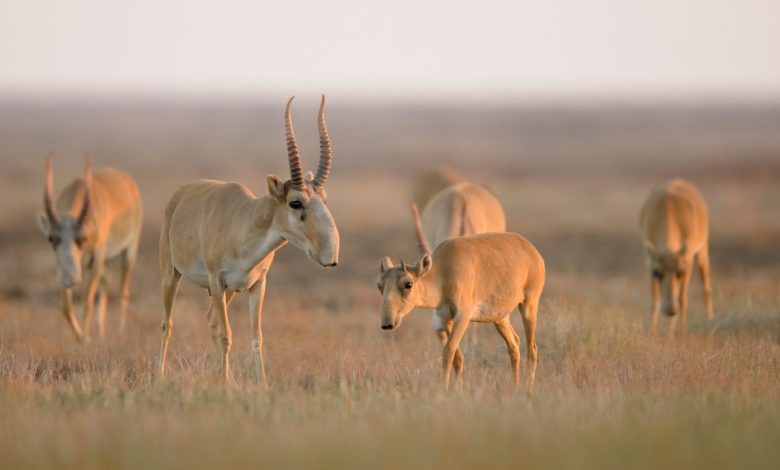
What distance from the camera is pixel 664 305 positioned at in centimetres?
1577

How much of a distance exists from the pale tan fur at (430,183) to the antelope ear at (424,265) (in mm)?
8743

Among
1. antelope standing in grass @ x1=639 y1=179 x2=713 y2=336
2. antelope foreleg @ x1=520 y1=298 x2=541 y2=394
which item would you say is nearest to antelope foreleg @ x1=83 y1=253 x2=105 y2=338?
antelope foreleg @ x1=520 y1=298 x2=541 y2=394

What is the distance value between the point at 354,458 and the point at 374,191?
36.4 metres

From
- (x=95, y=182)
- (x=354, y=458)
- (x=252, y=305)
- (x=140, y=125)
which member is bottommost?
(x=354, y=458)

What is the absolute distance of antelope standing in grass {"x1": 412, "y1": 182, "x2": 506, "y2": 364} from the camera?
1416cm

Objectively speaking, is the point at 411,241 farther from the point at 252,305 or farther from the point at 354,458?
the point at 354,458

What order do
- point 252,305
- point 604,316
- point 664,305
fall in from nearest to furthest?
point 252,305 < point 604,316 < point 664,305

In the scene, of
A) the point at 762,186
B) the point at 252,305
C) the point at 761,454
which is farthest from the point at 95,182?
the point at 762,186

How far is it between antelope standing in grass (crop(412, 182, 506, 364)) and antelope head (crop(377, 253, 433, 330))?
12.3ft

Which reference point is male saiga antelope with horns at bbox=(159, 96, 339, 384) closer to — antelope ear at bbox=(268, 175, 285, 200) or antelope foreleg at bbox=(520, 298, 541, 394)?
antelope ear at bbox=(268, 175, 285, 200)

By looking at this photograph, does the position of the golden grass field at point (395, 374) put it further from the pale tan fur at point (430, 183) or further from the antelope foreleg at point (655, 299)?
the pale tan fur at point (430, 183)

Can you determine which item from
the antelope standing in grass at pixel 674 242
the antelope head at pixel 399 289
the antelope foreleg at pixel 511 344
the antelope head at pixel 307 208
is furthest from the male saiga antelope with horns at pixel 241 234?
the antelope standing in grass at pixel 674 242

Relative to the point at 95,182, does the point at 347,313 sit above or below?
below

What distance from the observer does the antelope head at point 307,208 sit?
9.90 metres
